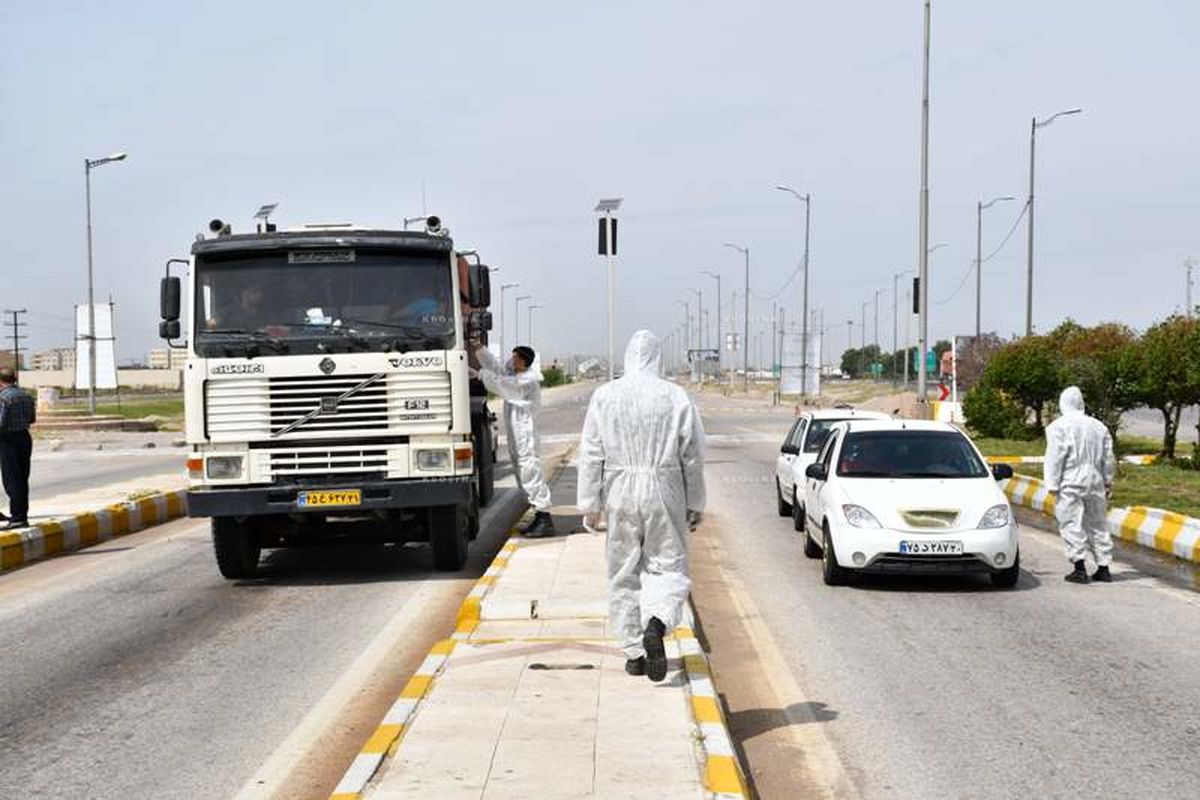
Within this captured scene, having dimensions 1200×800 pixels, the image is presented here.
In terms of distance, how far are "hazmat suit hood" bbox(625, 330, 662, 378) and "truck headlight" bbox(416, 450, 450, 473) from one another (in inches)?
176

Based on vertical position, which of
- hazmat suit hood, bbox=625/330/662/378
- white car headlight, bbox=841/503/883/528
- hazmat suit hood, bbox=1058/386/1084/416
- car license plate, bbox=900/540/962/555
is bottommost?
car license plate, bbox=900/540/962/555

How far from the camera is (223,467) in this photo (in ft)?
37.6

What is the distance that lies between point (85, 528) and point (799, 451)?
8693mm

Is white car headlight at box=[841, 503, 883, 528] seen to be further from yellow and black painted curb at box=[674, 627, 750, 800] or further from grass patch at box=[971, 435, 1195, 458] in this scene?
grass patch at box=[971, 435, 1195, 458]

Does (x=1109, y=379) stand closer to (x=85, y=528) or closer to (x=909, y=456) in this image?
(x=909, y=456)

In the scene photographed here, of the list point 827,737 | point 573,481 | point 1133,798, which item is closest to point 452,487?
point 827,737

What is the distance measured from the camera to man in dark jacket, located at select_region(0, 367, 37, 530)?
48.7 ft

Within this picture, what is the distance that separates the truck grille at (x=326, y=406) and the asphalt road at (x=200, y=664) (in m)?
1.42

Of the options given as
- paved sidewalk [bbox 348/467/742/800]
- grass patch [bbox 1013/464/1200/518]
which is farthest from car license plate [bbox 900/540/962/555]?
grass patch [bbox 1013/464/1200/518]

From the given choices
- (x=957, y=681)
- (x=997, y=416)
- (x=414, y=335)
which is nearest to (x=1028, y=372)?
(x=997, y=416)

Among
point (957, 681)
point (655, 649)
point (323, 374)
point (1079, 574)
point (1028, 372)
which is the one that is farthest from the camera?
point (1028, 372)

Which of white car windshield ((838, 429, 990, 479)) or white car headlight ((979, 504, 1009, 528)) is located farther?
white car windshield ((838, 429, 990, 479))

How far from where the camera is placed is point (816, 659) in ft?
28.4

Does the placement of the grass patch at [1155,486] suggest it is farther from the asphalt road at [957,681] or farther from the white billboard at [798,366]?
Result: the white billboard at [798,366]
